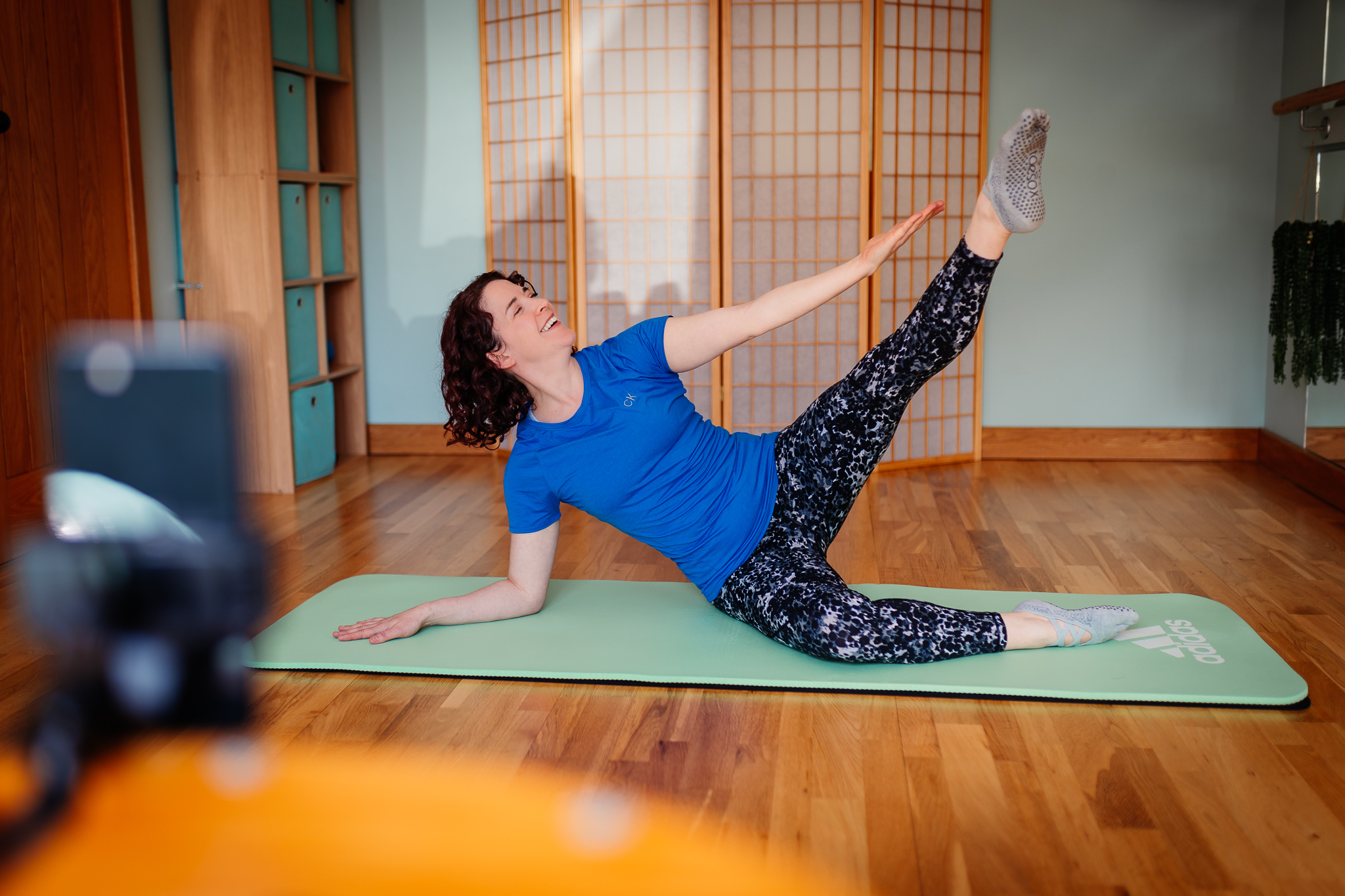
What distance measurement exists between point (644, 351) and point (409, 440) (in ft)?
8.66

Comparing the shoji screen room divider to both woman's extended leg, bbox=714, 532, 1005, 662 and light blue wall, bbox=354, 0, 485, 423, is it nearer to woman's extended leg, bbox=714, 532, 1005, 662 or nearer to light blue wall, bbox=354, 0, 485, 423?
light blue wall, bbox=354, 0, 485, 423

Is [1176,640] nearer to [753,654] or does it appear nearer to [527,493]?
[753,654]

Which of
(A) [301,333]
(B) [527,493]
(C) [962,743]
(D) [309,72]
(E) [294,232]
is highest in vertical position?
(D) [309,72]

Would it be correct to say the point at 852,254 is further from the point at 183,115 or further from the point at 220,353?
the point at 220,353

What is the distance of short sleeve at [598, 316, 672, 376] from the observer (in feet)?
7.28

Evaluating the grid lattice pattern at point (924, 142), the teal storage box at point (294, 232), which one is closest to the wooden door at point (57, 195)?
the teal storage box at point (294, 232)

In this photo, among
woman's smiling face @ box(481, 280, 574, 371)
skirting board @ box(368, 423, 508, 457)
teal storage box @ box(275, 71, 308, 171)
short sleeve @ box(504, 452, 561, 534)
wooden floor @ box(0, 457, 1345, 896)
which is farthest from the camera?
skirting board @ box(368, 423, 508, 457)

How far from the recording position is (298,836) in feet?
1.99

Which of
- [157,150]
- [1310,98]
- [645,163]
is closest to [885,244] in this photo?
[645,163]

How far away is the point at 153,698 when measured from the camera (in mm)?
553

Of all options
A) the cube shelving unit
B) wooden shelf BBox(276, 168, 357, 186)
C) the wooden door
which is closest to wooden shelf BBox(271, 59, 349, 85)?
the cube shelving unit

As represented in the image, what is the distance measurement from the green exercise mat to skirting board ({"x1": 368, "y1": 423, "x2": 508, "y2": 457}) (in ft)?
6.74

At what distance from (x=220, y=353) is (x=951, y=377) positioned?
13.1 feet

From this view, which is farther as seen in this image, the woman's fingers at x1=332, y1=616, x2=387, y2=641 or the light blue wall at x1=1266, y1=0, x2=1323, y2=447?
the light blue wall at x1=1266, y1=0, x2=1323, y2=447
